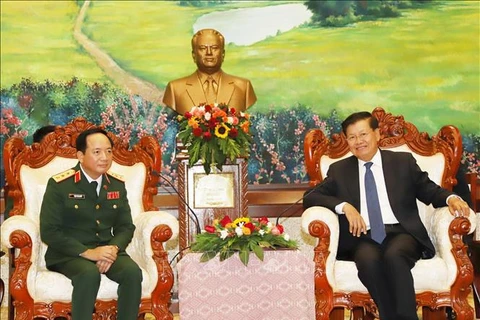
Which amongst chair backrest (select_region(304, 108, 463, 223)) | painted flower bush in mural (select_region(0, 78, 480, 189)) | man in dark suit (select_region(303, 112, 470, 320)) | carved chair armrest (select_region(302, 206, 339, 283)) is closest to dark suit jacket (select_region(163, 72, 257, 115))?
painted flower bush in mural (select_region(0, 78, 480, 189))

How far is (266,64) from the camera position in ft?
21.5

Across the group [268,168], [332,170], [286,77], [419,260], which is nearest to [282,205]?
[268,168]

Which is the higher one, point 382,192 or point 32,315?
point 382,192

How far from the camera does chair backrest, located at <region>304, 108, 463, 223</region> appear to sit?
4812mm

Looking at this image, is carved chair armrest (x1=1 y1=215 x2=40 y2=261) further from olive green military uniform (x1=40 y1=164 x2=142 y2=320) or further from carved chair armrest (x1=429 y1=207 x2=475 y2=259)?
carved chair armrest (x1=429 y1=207 x2=475 y2=259)

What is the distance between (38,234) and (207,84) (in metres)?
1.85

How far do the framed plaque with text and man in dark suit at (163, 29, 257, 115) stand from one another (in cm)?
54

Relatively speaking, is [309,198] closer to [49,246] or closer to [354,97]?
[49,246]

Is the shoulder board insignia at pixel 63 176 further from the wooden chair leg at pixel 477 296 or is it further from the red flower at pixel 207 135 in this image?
the wooden chair leg at pixel 477 296

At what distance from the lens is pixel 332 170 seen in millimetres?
4594

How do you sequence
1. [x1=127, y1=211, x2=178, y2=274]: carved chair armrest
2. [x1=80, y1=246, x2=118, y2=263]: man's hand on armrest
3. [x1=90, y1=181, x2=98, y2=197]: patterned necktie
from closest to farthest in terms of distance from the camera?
1. [x1=80, y1=246, x2=118, y2=263]: man's hand on armrest
2. [x1=127, y1=211, x2=178, y2=274]: carved chair armrest
3. [x1=90, y1=181, x2=98, y2=197]: patterned necktie

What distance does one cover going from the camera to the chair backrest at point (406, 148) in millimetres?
4812

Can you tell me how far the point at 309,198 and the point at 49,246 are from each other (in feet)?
4.71

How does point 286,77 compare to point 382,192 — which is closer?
point 382,192
